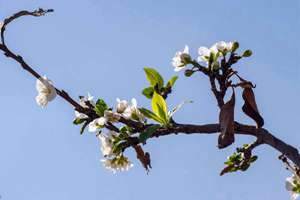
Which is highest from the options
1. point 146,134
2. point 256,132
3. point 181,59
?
point 181,59

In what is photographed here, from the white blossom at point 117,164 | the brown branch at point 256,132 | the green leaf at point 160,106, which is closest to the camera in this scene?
the brown branch at point 256,132

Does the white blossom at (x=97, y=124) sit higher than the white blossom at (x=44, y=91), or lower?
lower

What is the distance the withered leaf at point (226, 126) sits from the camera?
4.73 feet

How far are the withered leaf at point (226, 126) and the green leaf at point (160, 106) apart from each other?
0.81 ft

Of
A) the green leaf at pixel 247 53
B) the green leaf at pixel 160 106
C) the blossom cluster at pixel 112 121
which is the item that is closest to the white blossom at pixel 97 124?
the blossom cluster at pixel 112 121

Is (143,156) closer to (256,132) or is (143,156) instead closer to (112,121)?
(112,121)

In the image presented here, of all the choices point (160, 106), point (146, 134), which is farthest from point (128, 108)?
point (146, 134)

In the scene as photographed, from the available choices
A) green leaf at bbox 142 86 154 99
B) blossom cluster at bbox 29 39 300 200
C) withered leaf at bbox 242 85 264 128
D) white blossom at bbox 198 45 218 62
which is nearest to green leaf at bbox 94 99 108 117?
blossom cluster at bbox 29 39 300 200

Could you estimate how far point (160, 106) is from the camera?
1745 mm

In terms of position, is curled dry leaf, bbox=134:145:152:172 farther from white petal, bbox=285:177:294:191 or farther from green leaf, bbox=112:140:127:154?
white petal, bbox=285:177:294:191

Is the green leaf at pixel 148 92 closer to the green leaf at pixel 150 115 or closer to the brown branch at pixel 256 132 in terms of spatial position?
the green leaf at pixel 150 115

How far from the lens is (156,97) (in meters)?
1.77

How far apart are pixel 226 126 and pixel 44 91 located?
Result: 706mm

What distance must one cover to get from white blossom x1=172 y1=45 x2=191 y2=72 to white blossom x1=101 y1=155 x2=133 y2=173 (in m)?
0.39
